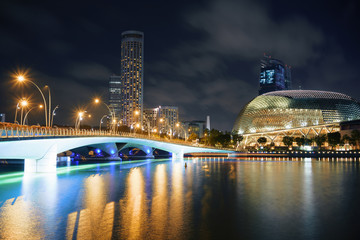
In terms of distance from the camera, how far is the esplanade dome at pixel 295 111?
14512 cm

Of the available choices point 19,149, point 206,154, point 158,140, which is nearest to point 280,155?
point 206,154

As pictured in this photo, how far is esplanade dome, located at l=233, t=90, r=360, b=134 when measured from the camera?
476ft

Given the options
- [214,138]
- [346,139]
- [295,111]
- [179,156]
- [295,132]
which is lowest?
[179,156]

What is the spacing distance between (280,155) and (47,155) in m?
74.7

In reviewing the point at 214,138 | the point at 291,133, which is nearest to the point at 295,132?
the point at 291,133

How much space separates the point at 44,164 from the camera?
144 ft

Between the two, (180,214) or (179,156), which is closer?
(180,214)

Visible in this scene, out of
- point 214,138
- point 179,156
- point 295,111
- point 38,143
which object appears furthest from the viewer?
point 295,111

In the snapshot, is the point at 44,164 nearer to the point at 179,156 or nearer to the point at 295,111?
the point at 179,156

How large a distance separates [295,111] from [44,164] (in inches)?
5057

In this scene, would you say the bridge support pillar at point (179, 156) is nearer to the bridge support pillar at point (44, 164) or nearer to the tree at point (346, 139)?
the bridge support pillar at point (44, 164)

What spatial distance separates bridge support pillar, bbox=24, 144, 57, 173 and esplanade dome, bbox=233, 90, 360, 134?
118 m

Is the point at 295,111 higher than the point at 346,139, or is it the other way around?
the point at 295,111

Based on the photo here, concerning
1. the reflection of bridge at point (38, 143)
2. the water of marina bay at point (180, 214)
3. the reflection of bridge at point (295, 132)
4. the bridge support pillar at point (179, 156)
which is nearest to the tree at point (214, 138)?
the reflection of bridge at point (295, 132)
